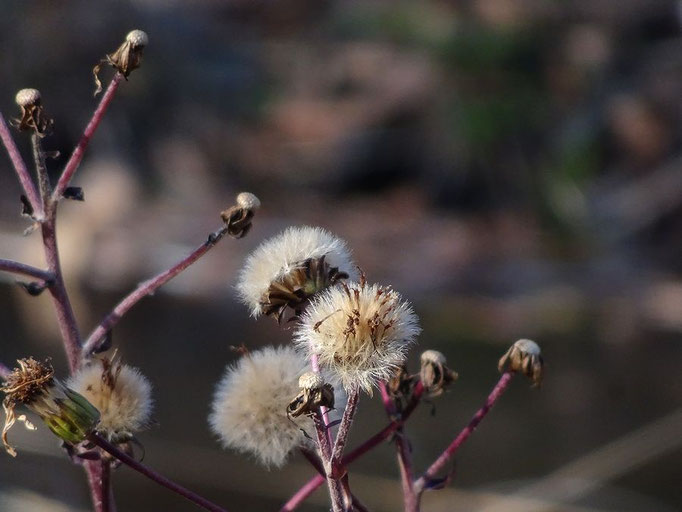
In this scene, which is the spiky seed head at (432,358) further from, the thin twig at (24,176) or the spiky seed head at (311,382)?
the thin twig at (24,176)

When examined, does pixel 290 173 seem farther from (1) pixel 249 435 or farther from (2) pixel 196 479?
(1) pixel 249 435

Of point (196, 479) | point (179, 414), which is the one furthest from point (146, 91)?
point (196, 479)

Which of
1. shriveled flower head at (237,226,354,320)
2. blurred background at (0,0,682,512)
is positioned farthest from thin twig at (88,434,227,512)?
blurred background at (0,0,682,512)

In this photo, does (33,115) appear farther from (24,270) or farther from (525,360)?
(525,360)

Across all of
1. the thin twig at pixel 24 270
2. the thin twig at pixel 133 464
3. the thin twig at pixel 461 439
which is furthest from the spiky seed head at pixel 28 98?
the thin twig at pixel 461 439

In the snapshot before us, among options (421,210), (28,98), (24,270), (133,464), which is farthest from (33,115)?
(421,210)

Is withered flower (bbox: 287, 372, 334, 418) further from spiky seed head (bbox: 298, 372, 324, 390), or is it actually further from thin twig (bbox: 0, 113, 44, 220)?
thin twig (bbox: 0, 113, 44, 220)
